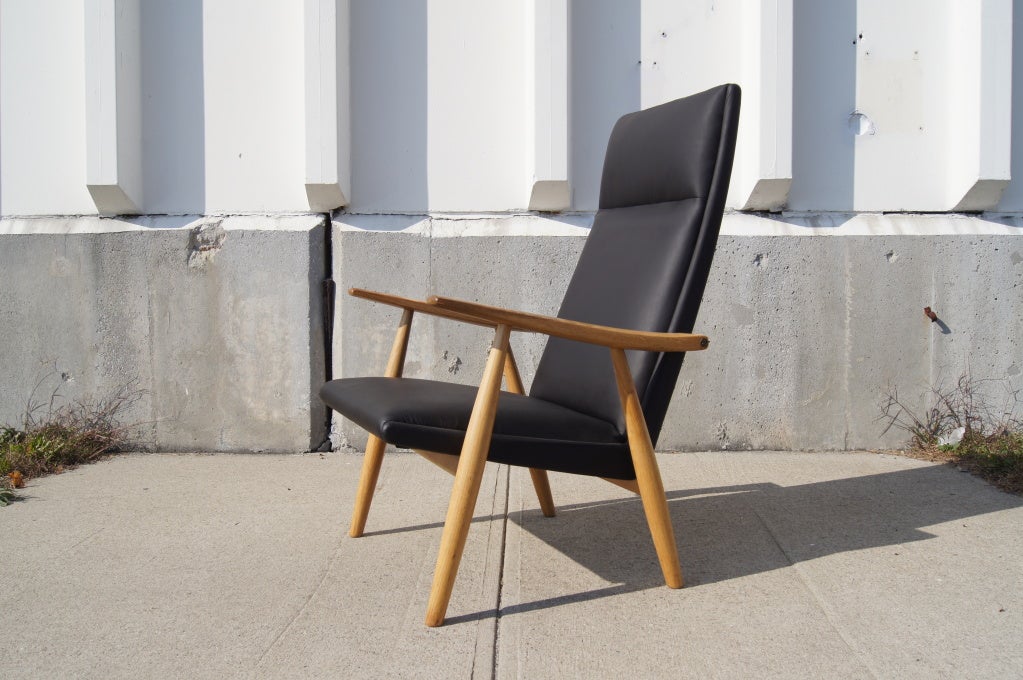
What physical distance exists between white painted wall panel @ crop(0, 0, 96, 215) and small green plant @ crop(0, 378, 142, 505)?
0.87 meters

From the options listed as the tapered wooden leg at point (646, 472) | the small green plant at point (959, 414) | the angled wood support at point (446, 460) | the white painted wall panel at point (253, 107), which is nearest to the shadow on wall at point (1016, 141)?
the small green plant at point (959, 414)

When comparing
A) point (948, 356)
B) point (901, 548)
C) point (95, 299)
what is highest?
point (95, 299)

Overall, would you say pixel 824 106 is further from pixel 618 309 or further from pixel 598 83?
pixel 618 309

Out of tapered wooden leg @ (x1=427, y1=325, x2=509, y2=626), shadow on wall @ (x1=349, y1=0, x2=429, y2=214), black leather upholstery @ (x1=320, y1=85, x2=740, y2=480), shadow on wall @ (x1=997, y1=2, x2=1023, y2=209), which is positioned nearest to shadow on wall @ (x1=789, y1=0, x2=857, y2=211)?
shadow on wall @ (x1=997, y1=2, x2=1023, y2=209)

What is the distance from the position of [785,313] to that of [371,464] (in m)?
2.10

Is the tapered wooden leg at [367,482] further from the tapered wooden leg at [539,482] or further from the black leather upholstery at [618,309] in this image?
the tapered wooden leg at [539,482]

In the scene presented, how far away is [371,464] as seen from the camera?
241 cm

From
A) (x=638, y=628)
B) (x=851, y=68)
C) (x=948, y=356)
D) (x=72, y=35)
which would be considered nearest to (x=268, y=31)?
(x=72, y=35)

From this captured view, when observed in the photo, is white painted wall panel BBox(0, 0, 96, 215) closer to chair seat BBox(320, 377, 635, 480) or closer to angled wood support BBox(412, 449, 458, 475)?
chair seat BBox(320, 377, 635, 480)

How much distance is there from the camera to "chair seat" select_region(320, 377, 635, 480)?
72.9 inches

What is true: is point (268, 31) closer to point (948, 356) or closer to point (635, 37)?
point (635, 37)

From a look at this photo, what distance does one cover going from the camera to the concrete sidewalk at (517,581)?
65.5 inches

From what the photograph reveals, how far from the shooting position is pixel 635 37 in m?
3.78

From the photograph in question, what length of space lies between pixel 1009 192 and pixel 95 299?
413 centimetres
